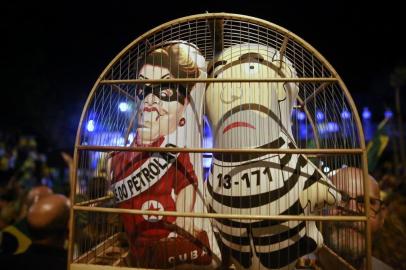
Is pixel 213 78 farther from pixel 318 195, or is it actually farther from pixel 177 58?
pixel 318 195

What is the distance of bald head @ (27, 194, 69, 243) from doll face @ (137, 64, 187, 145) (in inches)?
33.0

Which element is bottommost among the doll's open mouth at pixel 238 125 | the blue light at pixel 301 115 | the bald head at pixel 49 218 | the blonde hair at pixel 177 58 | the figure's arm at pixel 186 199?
the bald head at pixel 49 218

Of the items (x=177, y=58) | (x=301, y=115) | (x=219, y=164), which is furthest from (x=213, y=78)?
(x=301, y=115)

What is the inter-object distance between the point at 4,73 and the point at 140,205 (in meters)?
4.16

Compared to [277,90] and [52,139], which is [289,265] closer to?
[277,90]

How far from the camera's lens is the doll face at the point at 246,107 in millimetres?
1202

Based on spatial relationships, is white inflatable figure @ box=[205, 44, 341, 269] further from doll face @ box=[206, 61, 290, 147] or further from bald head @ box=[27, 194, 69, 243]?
bald head @ box=[27, 194, 69, 243]

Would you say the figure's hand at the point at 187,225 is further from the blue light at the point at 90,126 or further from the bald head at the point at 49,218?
the bald head at the point at 49,218

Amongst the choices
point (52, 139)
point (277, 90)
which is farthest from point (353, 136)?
point (52, 139)

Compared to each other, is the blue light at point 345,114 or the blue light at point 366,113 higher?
the blue light at point 366,113

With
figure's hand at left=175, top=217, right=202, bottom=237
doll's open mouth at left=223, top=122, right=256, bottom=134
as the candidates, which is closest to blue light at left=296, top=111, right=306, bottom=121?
doll's open mouth at left=223, top=122, right=256, bottom=134

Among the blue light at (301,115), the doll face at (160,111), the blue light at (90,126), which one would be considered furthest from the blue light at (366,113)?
the blue light at (90,126)

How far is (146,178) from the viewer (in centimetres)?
124

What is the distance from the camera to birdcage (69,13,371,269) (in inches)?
45.3
